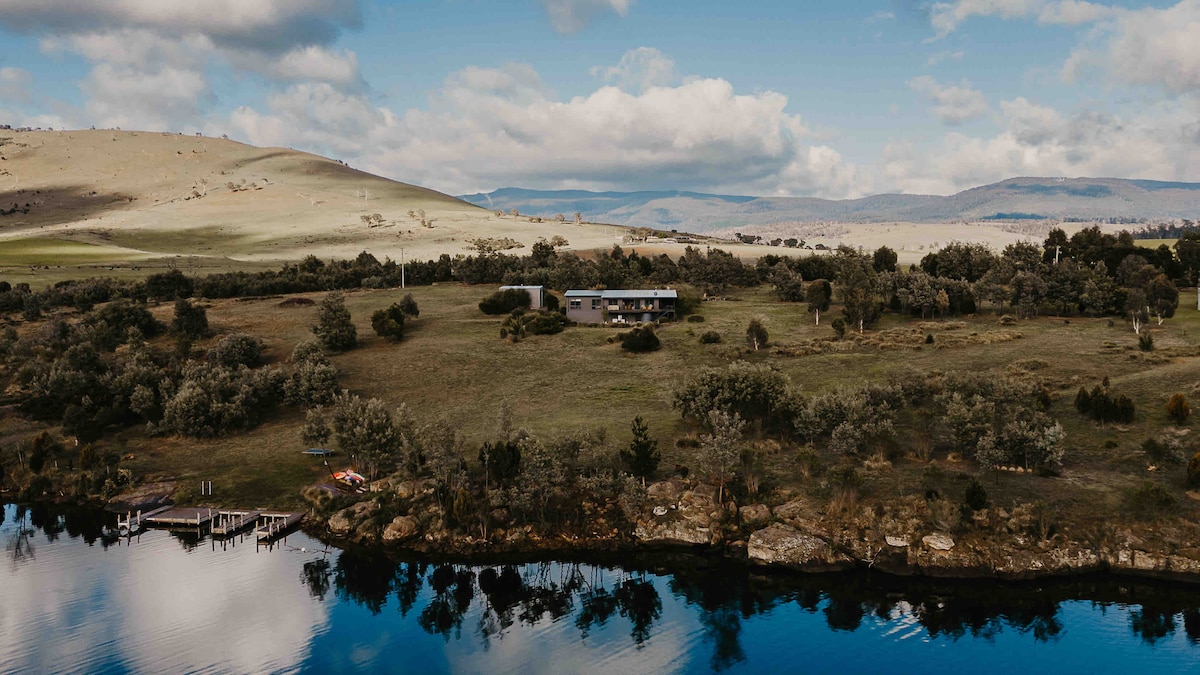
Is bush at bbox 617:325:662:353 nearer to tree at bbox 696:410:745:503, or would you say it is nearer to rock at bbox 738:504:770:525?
tree at bbox 696:410:745:503

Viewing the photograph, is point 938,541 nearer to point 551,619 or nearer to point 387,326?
point 551,619

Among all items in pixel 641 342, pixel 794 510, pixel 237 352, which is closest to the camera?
pixel 794 510

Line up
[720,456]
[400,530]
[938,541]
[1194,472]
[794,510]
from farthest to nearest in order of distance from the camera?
[720,456] → [400,530] → [794,510] → [1194,472] → [938,541]

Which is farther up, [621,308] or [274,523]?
[621,308]

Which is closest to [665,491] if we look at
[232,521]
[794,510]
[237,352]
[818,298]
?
[794,510]

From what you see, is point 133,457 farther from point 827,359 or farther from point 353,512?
point 827,359

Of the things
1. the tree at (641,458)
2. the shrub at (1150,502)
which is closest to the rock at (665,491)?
the tree at (641,458)

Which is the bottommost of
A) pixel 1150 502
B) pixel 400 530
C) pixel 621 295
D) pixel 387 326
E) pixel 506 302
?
pixel 400 530
